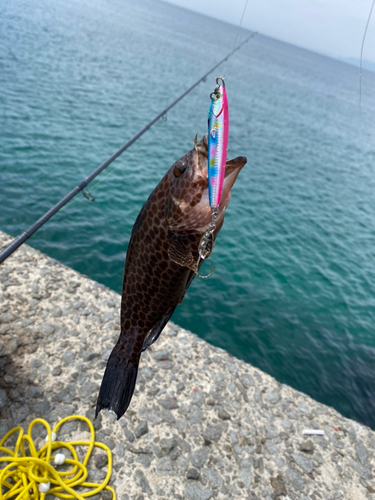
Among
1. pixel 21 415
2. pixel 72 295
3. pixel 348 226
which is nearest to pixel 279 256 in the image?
pixel 348 226

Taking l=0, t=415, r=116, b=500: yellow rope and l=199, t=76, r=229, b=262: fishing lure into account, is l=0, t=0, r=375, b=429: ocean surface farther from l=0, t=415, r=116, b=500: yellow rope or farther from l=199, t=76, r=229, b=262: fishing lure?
l=199, t=76, r=229, b=262: fishing lure

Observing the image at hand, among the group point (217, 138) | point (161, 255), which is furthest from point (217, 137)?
point (161, 255)

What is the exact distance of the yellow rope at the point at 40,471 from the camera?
13.5 ft

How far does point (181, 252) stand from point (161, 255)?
1.00 feet

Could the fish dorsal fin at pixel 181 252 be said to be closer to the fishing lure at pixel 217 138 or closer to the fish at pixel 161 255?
the fish at pixel 161 255

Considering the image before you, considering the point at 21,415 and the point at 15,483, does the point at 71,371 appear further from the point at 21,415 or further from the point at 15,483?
the point at 15,483

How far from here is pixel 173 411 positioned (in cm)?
560

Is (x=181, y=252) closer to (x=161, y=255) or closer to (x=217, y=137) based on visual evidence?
(x=161, y=255)

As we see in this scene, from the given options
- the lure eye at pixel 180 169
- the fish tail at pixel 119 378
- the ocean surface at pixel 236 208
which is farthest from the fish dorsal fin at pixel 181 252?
the ocean surface at pixel 236 208

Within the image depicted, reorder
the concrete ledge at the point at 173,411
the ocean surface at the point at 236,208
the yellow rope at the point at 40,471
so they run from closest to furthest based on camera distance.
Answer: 1. the yellow rope at the point at 40,471
2. the concrete ledge at the point at 173,411
3. the ocean surface at the point at 236,208

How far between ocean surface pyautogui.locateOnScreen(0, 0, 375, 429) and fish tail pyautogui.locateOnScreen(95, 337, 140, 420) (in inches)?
255

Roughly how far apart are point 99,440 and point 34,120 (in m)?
15.5

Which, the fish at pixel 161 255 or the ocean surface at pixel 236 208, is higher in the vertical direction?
the fish at pixel 161 255

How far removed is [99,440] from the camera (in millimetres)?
4930
